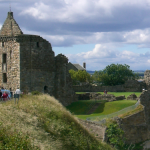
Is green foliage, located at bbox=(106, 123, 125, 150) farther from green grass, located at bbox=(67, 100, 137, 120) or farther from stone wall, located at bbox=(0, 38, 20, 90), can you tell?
stone wall, located at bbox=(0, 38, 20, 90)

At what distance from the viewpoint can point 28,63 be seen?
126 feet

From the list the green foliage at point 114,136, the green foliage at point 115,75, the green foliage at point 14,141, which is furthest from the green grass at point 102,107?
the green foliage at point 115,75

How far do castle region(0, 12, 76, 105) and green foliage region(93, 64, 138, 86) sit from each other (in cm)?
4048

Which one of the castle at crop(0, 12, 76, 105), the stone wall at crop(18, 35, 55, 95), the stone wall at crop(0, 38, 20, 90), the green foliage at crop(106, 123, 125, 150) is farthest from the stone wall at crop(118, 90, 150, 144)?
the stone wall at crop(0, 38, 20, 90)

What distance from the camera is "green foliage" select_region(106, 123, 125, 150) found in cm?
2720

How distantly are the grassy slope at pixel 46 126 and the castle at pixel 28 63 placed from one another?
13042 mm

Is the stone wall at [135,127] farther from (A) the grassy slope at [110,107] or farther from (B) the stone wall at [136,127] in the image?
(A) the grassy slope at [110,107]

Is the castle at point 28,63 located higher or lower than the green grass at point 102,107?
higher

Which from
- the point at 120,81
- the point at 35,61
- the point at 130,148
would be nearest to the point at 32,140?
the point at 130,148

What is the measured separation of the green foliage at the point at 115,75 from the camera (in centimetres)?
8036

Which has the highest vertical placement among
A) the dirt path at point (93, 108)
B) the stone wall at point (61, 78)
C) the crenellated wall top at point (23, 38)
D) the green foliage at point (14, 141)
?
the crenellated wall top at point (23, 38)

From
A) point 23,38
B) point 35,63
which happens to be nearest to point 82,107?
point 35,63

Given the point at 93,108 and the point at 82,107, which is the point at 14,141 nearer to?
the point at 93,108

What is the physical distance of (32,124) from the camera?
778 inches
